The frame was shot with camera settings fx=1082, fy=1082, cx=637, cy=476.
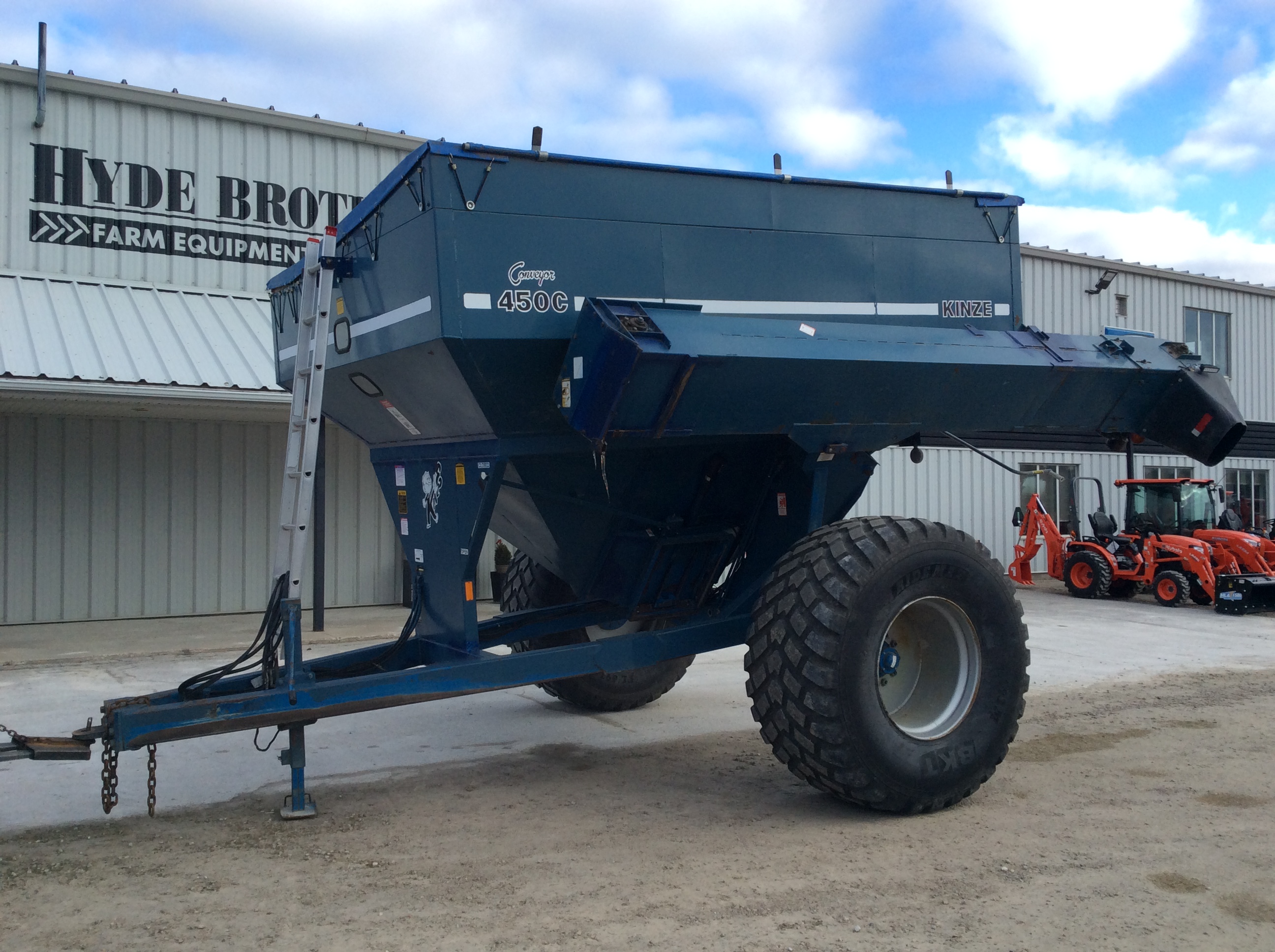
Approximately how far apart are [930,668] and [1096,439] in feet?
48.9

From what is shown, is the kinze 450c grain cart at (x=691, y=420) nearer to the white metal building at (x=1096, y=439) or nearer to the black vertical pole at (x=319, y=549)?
the black vertical pole at (x=319, y=549)

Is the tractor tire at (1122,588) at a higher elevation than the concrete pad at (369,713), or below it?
higher

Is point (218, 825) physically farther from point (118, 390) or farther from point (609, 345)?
point (118, 390)

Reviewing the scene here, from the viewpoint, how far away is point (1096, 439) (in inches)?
741

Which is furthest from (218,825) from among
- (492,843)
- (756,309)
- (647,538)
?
(756,309)

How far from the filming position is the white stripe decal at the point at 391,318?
476cm

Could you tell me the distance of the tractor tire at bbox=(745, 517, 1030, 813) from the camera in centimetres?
480

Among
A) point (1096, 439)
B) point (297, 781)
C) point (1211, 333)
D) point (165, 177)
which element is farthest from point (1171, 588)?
point (165, 177)

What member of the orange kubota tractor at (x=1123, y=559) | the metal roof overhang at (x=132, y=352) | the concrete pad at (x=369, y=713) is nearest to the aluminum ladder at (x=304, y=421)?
the concrete pad at (x=369, y=713)

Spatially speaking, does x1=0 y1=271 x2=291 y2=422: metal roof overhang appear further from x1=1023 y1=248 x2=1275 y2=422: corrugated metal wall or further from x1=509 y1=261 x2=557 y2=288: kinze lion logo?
x1=1023 y1=248 x2=1275 y2=422: corrugated metal wall

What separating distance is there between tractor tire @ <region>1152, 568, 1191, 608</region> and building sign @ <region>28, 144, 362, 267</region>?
12.2 metres

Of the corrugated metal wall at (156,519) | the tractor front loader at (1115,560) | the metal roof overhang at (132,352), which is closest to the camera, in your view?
the metal roof overhang at (132,352)

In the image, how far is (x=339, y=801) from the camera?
5.36 m

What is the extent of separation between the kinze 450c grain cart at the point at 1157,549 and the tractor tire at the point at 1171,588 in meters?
0.01
